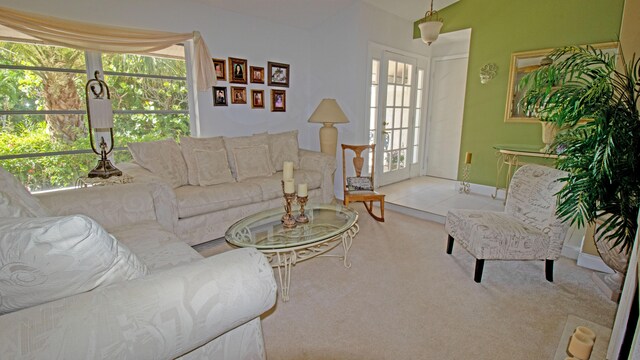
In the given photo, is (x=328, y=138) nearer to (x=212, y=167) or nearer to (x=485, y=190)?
(x=212, y=167)

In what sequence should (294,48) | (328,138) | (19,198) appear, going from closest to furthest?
(19,198) → (328,138) → (294,48)

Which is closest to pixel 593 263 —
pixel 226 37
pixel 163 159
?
pixel 163 159

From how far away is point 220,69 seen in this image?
375 cm

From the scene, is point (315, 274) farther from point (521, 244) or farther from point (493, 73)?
point (493, 73)

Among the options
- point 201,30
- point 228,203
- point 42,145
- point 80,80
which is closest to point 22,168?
point 42,145

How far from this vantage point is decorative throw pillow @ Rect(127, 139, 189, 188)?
2.89 metres

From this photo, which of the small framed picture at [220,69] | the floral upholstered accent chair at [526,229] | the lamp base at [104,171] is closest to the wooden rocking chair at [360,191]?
the floral upholstered accent chair at [526,229]

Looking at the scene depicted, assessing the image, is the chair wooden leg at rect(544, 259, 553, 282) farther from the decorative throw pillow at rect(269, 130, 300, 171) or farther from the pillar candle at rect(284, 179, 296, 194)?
the decorative throw pillow at rect(269, 130, 300, 171)

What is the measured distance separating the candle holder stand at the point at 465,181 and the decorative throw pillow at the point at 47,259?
4634mm

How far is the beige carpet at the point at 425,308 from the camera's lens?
174 centimetres

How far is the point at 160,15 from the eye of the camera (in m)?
3.25

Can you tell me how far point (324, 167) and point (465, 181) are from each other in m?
2.35

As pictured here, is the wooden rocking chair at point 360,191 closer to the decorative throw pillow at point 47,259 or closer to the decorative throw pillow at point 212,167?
the decorative throw pillow at point 212,167

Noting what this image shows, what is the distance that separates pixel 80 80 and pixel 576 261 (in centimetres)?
459
